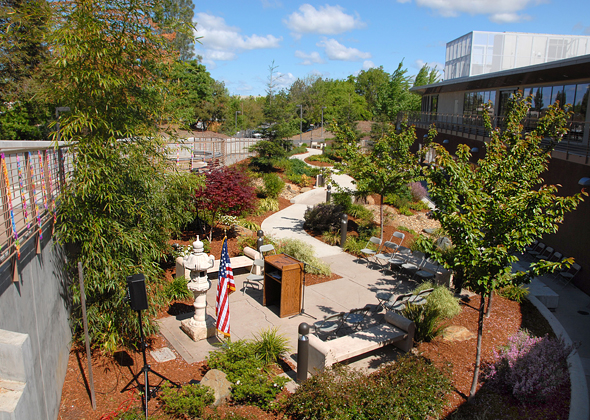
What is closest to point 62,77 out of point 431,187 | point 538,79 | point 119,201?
point 119,201

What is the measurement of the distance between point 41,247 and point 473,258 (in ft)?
18.7

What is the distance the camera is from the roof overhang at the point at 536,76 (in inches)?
547

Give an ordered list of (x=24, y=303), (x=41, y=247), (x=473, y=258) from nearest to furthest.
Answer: (x=24, y=303), (x=41, y=247), (x=473, y=258)

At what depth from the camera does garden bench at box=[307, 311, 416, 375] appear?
656 centimetres

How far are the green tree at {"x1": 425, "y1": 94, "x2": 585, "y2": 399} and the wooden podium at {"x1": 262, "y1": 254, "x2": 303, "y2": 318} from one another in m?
3.47

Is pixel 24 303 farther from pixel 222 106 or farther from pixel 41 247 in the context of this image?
pixel 222 106

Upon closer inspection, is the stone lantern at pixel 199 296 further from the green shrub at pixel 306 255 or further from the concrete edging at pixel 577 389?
the concrete edging at pixel 577 389

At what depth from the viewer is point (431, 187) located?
6305mm

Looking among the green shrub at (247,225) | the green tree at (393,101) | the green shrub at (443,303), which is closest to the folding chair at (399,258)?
the green shrub at (443,303)

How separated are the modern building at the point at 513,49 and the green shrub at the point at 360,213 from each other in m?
39.3

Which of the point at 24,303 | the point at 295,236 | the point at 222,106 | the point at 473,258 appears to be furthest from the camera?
the point at 222,106

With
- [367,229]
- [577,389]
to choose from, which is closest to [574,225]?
[367,229]

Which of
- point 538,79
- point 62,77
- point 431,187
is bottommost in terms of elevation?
point 431,187


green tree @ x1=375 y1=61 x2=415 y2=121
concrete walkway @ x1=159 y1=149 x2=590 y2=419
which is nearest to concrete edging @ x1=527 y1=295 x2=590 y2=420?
concrete walkway @ x1=159 y1=149 x2=590 y2=419
